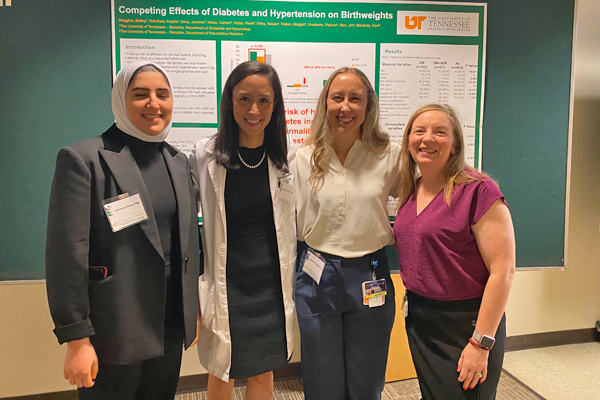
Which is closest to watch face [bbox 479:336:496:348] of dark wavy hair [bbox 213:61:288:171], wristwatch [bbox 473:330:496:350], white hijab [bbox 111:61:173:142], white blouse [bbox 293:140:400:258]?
wristwatch [bbox 473:330:496:350]

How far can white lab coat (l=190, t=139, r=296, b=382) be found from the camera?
5.05 feet

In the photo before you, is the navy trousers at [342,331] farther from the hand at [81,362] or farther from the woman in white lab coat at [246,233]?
the hand at [81,362]

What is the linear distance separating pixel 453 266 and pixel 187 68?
178 centimetres

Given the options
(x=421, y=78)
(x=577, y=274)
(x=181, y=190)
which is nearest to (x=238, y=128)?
(x=181, y=190)

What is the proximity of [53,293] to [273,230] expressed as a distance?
2.74ft

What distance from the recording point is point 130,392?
1271 mm

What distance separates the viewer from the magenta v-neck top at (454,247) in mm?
1318

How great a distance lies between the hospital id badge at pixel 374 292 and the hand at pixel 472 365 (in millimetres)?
376

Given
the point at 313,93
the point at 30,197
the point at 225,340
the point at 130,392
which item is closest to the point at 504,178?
the point at 313,93

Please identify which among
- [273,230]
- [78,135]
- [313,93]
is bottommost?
[273,230]

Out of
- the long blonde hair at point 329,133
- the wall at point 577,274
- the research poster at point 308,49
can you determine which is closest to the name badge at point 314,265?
the long blonde hair at point 329,133

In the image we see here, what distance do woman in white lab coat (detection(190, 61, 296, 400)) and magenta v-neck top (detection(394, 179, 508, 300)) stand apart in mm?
590

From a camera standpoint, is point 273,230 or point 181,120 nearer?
point 273,230

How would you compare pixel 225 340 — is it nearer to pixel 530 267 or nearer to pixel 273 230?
pixel 273 230
